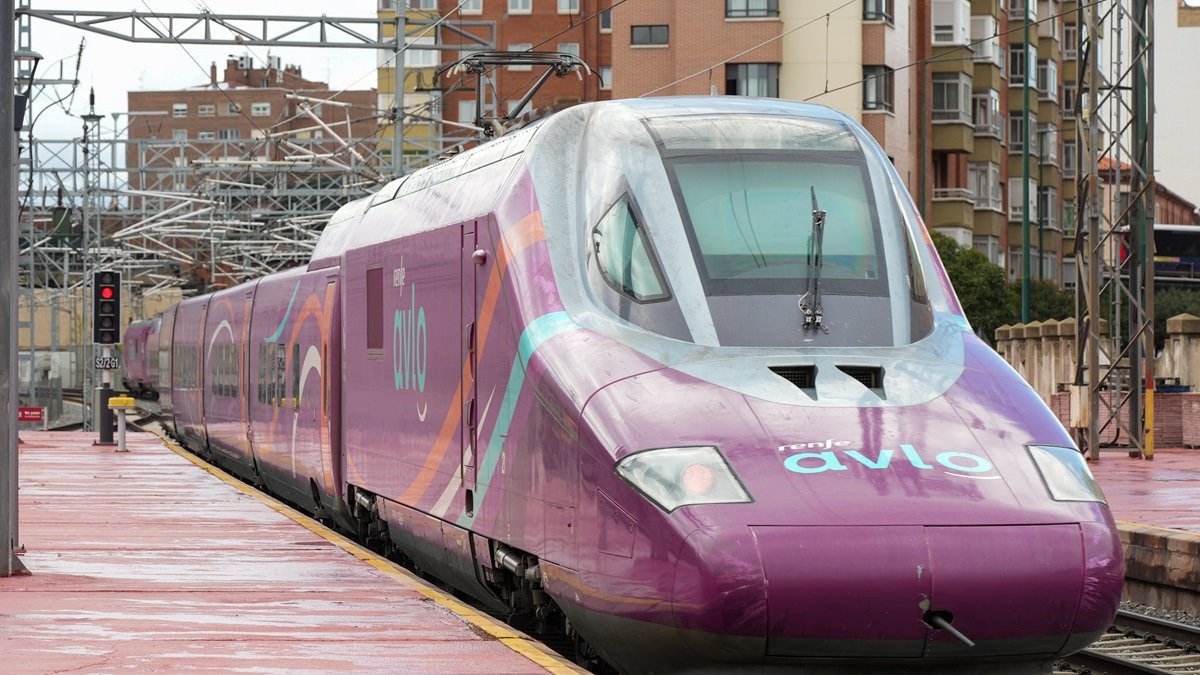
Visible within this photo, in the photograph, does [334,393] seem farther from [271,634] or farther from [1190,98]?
[1190,98]

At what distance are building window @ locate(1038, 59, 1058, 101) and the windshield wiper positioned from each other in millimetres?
72506

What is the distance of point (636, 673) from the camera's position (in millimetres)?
8461

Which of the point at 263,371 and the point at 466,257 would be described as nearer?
the point at 466,257

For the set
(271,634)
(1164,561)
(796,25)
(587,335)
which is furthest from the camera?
(796,25)

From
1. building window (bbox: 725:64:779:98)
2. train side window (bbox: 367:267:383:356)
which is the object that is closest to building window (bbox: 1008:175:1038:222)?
building window (bbox: 725:64:779:98)

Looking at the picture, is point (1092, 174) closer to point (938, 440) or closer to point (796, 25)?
point (938, 440)

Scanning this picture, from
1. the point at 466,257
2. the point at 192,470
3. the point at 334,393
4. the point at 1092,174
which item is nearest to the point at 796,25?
the point at 1092,174

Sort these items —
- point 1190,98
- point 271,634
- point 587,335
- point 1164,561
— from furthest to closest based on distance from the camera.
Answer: point 1190,98, point 1164,561, point 271,634, point 587,335

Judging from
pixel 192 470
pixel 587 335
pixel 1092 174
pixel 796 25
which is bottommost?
pixel 192 470

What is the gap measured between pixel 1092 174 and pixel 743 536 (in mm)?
22244

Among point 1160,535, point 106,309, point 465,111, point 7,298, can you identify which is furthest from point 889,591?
point 465,111

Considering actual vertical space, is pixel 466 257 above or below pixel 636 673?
above

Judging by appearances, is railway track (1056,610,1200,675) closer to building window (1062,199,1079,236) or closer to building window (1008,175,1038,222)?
building window (1008,175,1038,222)

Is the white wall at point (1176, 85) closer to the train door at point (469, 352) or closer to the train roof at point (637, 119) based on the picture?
the train roof at point (637, 119)
